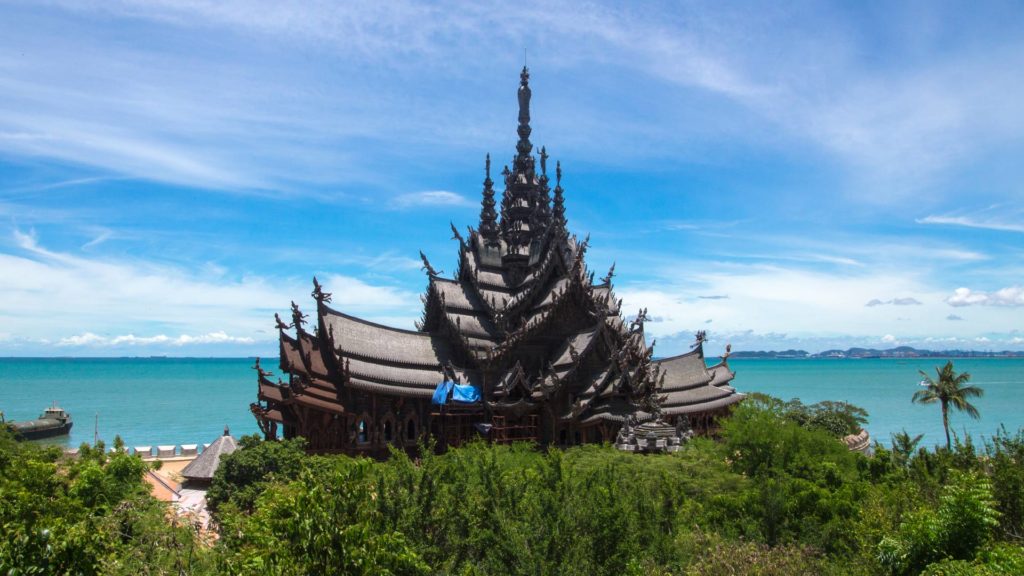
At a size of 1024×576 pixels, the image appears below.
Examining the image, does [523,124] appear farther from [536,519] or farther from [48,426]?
[48,426]

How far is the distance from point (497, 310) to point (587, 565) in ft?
84.9

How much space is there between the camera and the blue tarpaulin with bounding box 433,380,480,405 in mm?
35906

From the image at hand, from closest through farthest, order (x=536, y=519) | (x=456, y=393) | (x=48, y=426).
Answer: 1. (x=536, y=519)
2. (x=456, y=393)
3. (x=48, y=426)

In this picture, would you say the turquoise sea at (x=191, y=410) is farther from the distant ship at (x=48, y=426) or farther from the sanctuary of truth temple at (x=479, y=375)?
the sanctuary of truth temple at (x=479, y=375)

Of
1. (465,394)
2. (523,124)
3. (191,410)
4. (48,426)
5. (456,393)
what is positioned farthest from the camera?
(191,410)

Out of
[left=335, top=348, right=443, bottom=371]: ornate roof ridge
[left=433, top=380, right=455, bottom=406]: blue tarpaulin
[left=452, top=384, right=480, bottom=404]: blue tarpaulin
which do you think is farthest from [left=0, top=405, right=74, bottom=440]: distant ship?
[left=452, top=384, right=480, bottom=404]: blue tarpaulin

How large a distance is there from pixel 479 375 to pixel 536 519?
22.0 metres

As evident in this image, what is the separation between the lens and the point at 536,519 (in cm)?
1608

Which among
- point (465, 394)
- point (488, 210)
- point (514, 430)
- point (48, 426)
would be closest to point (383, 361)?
point (465, 394)

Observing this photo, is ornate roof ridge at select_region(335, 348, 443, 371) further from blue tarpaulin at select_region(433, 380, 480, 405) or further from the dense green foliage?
the dense green foliage

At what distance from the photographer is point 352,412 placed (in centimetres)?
3419

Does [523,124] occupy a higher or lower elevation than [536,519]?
higher

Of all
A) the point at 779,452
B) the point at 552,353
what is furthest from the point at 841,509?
the point at 552,353

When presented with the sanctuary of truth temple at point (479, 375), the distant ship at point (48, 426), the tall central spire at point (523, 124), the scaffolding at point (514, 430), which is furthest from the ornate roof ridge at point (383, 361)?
the distant ship at point (48, 426)
